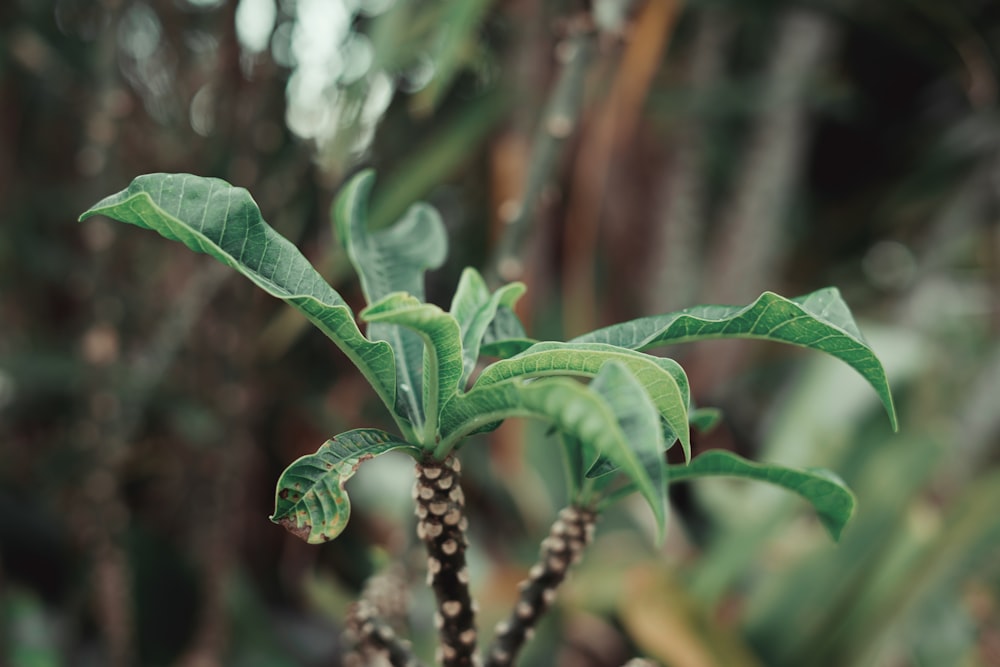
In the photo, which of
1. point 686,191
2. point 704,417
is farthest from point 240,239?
point 686,191

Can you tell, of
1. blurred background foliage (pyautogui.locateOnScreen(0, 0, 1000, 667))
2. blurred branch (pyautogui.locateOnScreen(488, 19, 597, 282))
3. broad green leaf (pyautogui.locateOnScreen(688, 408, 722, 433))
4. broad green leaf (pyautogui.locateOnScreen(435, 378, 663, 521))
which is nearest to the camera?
broad green leaf (pyautogui.locateOnScreen(435, 378, 663, 521))

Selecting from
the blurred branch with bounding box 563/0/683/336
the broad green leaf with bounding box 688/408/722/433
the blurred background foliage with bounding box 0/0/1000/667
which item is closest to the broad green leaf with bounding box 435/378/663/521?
the broad green leaf with bounding box 688/408/722/433

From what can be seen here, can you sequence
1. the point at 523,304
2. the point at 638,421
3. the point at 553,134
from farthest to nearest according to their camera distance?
1. the point at 523,304
2. the point at 553,134
3. the point at 638,421

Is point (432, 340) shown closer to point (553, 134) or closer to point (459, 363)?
point (459, 363)

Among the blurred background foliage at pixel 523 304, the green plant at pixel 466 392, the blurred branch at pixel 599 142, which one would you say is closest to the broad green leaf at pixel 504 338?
the green plant at pixel 466 392

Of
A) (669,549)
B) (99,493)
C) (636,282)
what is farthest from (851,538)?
(99,493)

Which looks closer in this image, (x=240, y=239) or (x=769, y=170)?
(x=240, y=239)

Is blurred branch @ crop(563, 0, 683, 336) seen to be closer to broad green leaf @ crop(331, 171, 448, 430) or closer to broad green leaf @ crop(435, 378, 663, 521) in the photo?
broad green leaf @ crop(331, 171, 448, 430)

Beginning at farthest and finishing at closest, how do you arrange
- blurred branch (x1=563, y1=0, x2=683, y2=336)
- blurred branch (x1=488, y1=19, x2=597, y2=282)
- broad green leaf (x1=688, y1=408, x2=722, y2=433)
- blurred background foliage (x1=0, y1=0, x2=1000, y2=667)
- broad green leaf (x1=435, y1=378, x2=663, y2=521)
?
blurred branch (x1=563, y1=0, x2=683, y2=336)
blurred background foliage (x1=0, y1=0, x2=1000, y2=667)
blurred branch (x1=488, y1=19, x2=597, y2=282)
broad green leaf (x1=688, y1=408, x2=722, y2=433)
broad green leaf (x1=435, y1=378, x2=663, y2=521)
